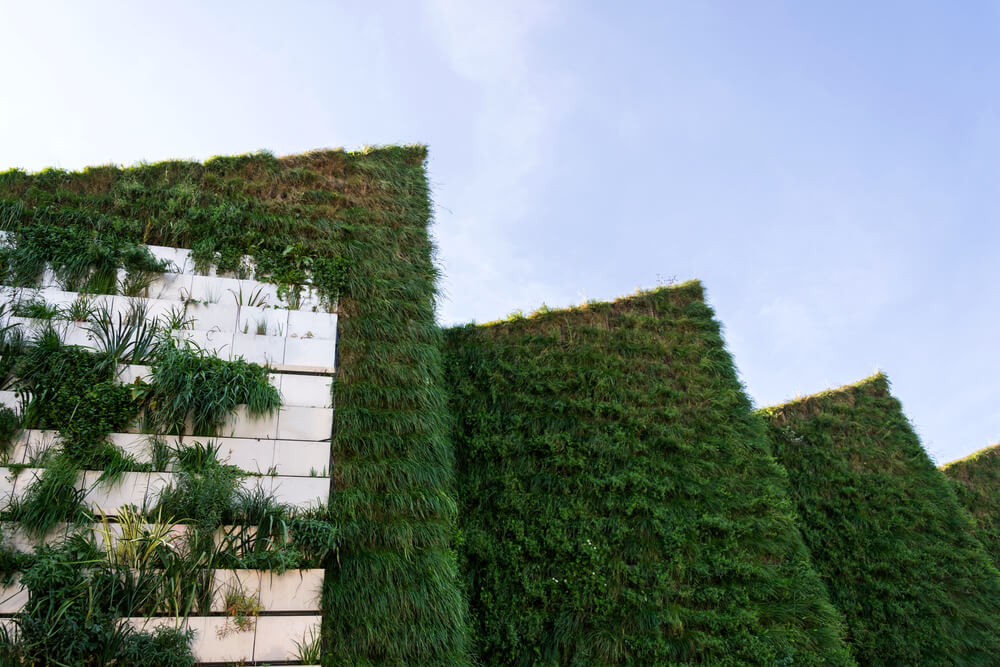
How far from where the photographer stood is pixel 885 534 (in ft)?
27.1

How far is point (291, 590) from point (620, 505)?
12.1ft

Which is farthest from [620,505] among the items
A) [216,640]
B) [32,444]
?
[32,444]

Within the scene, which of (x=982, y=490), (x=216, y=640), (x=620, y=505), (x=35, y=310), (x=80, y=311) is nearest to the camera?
(x=216, y=640)

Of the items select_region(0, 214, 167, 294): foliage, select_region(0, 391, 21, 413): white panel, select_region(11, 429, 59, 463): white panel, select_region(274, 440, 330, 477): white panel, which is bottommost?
select_region(274, 440, 330, 477): white panel

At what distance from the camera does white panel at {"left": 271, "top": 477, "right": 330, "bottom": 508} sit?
574cm

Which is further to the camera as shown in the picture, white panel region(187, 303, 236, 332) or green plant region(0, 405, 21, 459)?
white panel region(187, 303, 236, 332)

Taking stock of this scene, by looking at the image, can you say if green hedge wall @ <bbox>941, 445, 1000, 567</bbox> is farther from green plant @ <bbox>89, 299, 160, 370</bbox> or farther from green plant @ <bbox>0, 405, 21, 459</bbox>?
green plant @ <bbox>0, 405, 21, 459</bbox>

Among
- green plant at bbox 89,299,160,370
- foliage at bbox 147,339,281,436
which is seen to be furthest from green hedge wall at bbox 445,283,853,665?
green plant at bbox 89,299,160,370

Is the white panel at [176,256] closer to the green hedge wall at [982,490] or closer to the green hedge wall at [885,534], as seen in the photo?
the green hedge wall at [885,534]

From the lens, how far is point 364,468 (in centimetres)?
609

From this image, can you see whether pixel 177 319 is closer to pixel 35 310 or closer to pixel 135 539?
pixel 35 310

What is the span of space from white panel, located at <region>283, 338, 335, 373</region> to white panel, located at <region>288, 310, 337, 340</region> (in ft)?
0.28

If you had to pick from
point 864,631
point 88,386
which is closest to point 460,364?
point 88,386

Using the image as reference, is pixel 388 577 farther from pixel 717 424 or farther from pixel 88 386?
pixel 717 424
